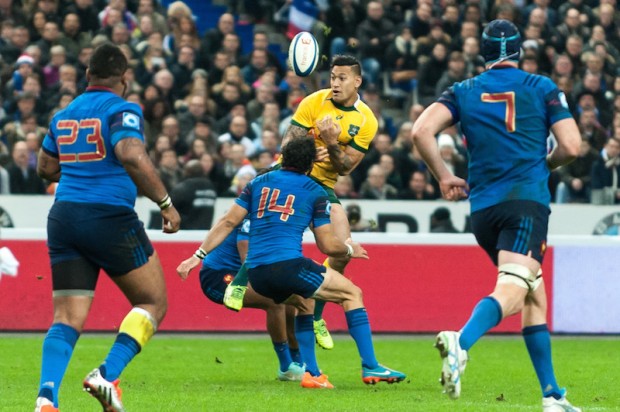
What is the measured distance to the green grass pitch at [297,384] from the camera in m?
9.55

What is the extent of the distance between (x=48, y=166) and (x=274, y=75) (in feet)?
39.7

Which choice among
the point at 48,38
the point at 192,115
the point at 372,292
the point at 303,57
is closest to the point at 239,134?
the point at 192,115

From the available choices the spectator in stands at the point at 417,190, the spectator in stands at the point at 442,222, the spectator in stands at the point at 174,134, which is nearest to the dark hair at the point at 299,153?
the spectator in stands at the point at 442,222

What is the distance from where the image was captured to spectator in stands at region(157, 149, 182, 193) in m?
18.3

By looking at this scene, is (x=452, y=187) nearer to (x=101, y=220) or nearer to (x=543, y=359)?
(x=543, y=359)

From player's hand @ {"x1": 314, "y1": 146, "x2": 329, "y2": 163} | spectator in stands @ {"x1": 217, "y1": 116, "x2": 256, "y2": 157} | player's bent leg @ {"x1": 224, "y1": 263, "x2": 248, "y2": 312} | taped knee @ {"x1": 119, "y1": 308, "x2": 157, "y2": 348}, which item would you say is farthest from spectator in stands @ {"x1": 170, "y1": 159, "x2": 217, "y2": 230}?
taped knee @ {"x1": 119, "y1": 308, "x2": 157, "y2": 348}

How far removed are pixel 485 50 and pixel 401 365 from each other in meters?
4.85

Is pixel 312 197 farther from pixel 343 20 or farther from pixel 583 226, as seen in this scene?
pixel 343 20

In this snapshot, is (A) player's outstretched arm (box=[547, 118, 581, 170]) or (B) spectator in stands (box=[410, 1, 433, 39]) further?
(B) spectator in stands (box=[410, 1, 433, 39])

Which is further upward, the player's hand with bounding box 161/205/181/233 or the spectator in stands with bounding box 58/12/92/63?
the player's hand with bounding box 161/205/181/233

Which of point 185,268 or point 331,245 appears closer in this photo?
point 185,268

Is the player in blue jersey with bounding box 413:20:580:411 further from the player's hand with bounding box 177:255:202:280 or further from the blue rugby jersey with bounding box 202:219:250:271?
the blue rugby jersey with bounding box 202:219:250:271

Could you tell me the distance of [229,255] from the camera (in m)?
11.4

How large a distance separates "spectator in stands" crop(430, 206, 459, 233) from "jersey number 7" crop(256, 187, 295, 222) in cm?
767
